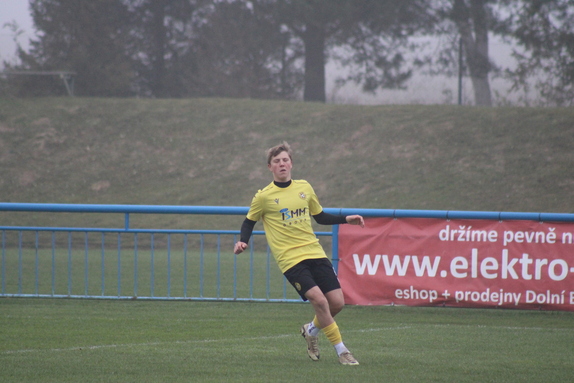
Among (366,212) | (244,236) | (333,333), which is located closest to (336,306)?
(333,333)

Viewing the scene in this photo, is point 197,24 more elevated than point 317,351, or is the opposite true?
point 197,24

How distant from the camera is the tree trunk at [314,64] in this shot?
34.2 metres

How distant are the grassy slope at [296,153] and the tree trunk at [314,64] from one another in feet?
12.9

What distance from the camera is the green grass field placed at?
5.77 m

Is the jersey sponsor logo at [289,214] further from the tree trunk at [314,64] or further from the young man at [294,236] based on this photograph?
the tree trunk at [314,64]

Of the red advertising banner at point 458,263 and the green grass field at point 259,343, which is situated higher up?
the red advertising banner at point 458,263

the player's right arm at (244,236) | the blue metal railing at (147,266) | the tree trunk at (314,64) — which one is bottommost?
the blue metal railing at (147,266)

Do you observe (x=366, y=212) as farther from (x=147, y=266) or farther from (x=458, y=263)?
(x=147, y=266)

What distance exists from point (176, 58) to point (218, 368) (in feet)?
107

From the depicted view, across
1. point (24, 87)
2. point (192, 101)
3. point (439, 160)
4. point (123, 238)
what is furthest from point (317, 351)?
point (24, 87)

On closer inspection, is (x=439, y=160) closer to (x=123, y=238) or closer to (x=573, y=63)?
(x=573, y=63)

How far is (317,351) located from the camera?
6445 mm

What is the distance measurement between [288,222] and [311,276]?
0.49m

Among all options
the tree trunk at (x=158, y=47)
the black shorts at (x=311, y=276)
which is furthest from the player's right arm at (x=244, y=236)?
the tree trunk at (x=158, y=47)
